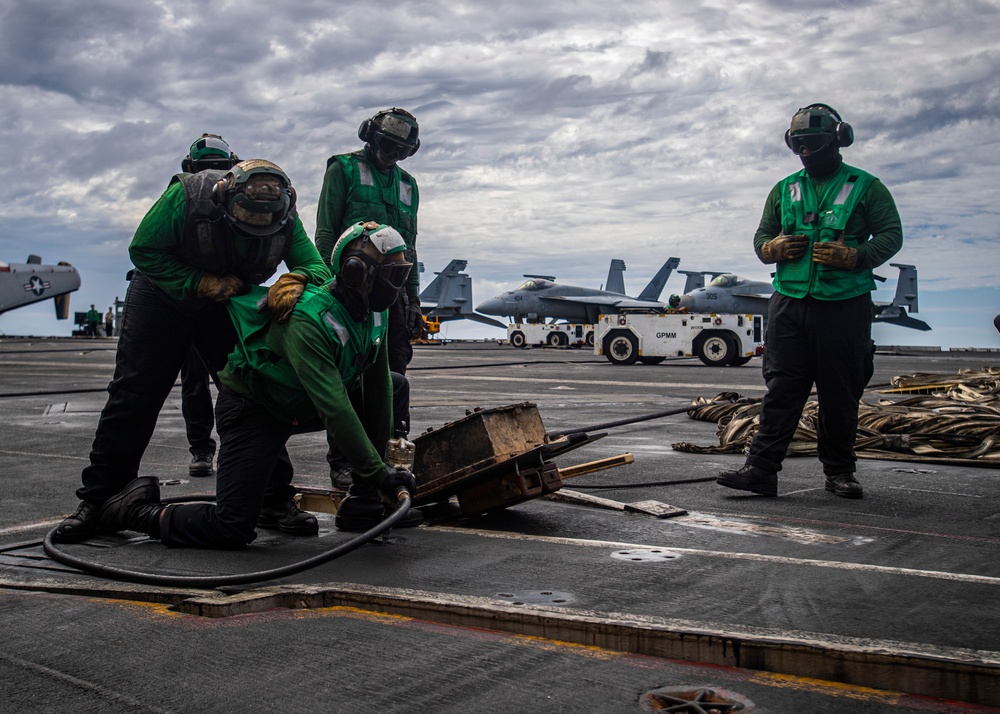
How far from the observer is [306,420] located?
159 inches

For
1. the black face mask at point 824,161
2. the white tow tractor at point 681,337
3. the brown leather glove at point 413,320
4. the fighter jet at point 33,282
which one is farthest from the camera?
the fighter jet at point 33,282

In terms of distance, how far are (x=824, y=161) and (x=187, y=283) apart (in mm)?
3395

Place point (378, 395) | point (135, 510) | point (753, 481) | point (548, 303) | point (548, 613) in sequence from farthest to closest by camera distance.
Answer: point (548, 303)
point (753, 481)
point (378, 395)
point (135, 510)
point (548, 613)

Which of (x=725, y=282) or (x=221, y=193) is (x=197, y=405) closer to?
(x=221, y=193)

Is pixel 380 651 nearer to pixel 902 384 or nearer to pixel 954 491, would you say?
pixel 954 491

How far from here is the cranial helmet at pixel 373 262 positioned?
375 centimetres

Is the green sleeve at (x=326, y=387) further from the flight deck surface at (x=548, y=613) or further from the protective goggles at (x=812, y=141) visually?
the protective goggles at (x=812, y=141)

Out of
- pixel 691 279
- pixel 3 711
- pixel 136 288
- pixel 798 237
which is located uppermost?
pixel 691 279

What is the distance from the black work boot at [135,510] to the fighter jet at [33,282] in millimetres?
59689

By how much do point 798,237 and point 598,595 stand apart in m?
2.91

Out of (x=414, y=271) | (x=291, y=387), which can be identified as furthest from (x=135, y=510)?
(x=414, y=271)

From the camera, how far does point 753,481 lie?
5129 millimetres

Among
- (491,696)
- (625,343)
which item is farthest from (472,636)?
(625,343)

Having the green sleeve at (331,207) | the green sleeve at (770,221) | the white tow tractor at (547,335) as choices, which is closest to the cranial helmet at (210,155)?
the green sleeve at (331,207)
